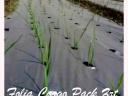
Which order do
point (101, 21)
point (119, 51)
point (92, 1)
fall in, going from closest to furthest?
point (119, 51) < point (101, 21) < point (92, 1)

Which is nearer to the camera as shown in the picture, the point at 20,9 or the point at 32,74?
the point at 32,74

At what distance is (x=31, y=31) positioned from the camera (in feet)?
8.95

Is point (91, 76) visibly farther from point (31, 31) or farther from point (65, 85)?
point (31, 31)

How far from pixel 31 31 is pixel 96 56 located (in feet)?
2.65

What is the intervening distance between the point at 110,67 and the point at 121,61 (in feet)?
0.67

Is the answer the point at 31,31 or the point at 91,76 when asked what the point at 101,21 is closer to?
the point at 31,31

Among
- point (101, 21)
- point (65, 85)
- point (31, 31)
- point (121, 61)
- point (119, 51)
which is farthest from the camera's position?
point (101, 21)

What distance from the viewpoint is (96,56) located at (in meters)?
2.22

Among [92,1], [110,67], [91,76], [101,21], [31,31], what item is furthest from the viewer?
[92,1]

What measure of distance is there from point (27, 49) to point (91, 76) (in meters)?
0.63

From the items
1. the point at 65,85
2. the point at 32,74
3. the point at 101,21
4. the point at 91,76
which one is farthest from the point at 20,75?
the point at 101,21

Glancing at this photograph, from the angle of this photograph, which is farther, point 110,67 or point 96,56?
point 96,56

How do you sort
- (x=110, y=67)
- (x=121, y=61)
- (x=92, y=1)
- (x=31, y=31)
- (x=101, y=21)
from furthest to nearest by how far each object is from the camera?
(x=92, y=1)
(x=101, y=21)
(x=31, y=31)
(x=121, y=61)
(x=110, y=67)

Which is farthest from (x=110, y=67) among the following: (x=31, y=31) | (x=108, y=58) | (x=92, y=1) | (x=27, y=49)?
(x=92, y=1)
